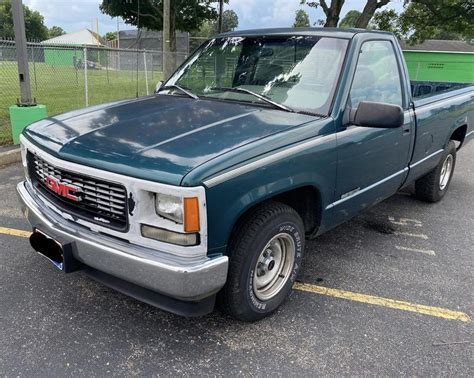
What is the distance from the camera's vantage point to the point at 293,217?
287 cm

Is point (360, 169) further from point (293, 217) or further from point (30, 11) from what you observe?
point (30, 11)

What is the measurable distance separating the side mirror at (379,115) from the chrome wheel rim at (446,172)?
277 cm

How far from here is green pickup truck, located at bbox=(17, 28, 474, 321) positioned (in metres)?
2.27

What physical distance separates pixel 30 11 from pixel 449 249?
3908 inches

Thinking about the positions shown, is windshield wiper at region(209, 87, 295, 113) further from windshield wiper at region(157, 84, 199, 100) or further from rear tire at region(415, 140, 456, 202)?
rear tire at region(415, 140, 456, 202)

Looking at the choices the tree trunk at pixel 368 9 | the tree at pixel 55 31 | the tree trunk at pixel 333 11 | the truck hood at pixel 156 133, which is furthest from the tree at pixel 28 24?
the truck hood at pixel 156 133

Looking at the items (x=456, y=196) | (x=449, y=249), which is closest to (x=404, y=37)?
(x=456, y=196)

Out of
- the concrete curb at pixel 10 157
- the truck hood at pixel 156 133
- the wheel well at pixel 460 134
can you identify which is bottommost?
the concrete curb at pixel 10 157

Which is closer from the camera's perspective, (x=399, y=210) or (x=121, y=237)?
(x=121, y=237)

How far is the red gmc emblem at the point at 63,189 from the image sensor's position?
2.55 metres

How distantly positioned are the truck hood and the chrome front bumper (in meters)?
0.41

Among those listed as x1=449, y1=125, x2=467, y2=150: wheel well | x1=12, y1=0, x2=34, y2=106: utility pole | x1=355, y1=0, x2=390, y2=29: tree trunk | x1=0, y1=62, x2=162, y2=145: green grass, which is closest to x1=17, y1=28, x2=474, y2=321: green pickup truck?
x1=449, y1=125, x2=467, y2=150: wheel well

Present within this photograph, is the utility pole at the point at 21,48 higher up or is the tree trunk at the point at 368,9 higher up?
the tree trunk at the point at 368,9

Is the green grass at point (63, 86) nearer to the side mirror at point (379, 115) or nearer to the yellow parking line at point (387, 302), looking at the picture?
the yellow parking line at point (387, 302)
